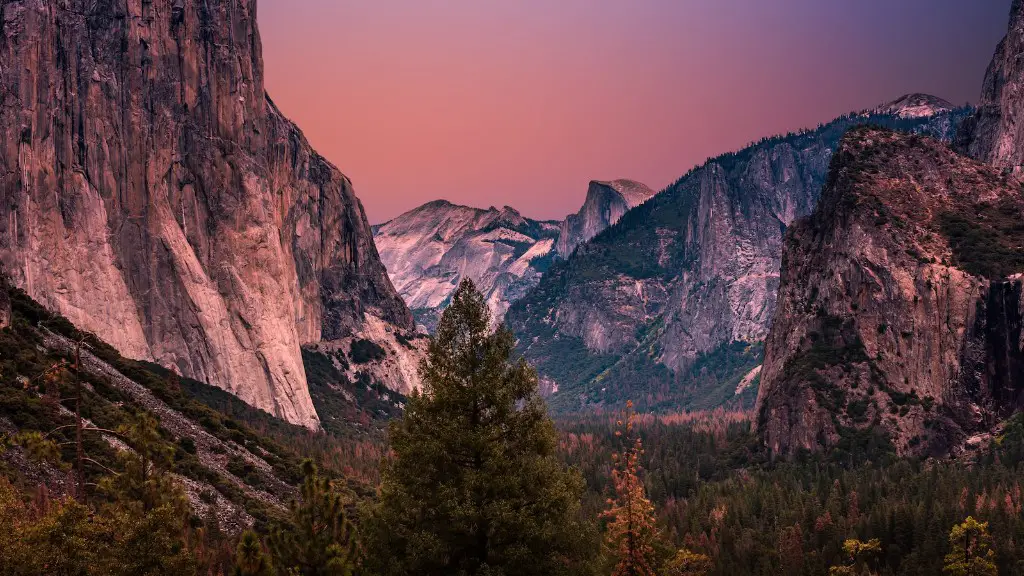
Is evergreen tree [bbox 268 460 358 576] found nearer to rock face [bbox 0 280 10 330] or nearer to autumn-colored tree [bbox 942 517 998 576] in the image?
autumn-colored tree [bbox 942 517 998 576]

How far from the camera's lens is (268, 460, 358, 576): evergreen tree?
4644cm

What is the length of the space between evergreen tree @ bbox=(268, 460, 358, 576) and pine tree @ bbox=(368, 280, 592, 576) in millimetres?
4920

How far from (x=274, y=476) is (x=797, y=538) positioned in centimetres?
7528

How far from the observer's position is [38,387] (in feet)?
272

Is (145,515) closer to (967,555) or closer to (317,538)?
(317,538)

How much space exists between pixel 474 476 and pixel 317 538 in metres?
11.3

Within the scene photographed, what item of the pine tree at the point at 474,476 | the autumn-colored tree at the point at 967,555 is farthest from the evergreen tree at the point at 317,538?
the autumn-colored tree at the point at 967,555

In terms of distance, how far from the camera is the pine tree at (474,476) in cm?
4050

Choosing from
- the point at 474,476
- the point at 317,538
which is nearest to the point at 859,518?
the point at 317,538

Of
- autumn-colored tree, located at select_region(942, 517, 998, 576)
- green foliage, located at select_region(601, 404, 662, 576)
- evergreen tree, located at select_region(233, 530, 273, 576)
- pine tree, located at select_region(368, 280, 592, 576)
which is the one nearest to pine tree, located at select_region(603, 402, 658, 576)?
green foliage, located at select_region(601, 404, 662, 576)

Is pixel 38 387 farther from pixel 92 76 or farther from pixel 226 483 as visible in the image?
pixel 92 76

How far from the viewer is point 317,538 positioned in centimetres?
4728

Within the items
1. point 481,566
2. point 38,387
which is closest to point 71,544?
point 481,566

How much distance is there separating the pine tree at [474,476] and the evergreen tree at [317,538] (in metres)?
4.92
